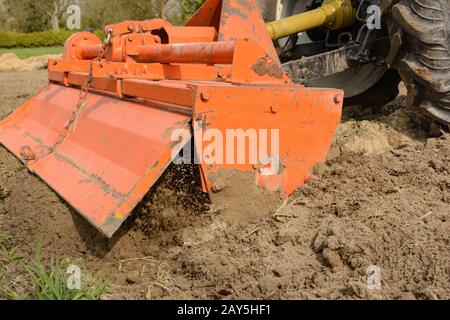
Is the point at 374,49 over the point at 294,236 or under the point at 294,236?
over

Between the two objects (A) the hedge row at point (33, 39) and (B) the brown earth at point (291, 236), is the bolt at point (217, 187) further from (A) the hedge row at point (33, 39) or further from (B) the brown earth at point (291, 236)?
(A) the hedge row at point (33, 39)

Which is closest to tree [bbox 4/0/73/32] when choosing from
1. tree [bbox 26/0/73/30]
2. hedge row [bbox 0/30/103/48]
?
tree [bbox 26/0/73/30]

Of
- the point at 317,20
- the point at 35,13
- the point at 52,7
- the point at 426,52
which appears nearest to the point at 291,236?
the point at 426,52

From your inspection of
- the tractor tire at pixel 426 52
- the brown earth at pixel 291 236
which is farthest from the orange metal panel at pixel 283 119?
the tractor tire at pixel 426 52

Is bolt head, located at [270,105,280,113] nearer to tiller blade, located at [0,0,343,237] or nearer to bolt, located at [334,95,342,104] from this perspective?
tiller blade, located at [0,0,343,237]

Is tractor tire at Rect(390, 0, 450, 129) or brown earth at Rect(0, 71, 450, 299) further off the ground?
tractor tire at Rect(390, 0, 450, 129)

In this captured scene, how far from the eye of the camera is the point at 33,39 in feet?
98.0

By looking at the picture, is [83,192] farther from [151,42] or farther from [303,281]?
[151,42]

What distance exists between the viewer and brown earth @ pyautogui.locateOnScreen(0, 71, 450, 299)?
2.01 meters

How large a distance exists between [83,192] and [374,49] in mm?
2146

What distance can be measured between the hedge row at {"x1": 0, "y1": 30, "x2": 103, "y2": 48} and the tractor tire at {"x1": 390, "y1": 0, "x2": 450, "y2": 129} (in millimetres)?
28545
